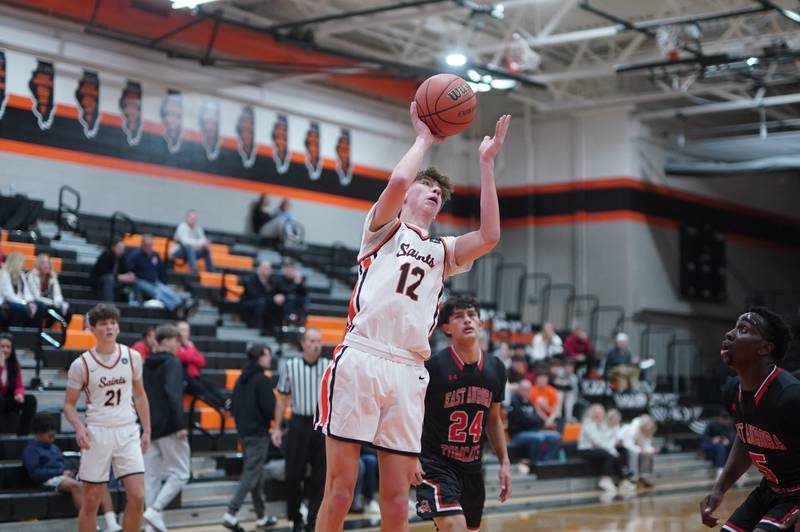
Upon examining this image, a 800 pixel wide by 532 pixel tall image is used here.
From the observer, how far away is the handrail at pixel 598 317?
69.7 feet

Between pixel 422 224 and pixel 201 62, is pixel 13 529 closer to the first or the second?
pixel 422 224

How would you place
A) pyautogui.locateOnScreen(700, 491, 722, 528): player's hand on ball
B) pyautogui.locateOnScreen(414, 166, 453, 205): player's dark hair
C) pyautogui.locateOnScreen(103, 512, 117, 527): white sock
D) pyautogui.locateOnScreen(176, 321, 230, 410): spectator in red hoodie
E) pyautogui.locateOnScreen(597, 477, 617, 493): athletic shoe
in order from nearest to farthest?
1. pyautogui.locateOnScreen(414, 166, 453, 205): player's dark hair
2. pyautogui.locateOnScreen(700, 491, 722, 528): player's hand on ball
3. pyautogui.locateOnScreen(103, 512, 117, 527): white sock
4. pyautogui.locateOnScreen(176, 321, 230, 410): spectator in red hoodie
5. pyautogui.locateOnScreen(597, 477, 617, 493): athletic shoe

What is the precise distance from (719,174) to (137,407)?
14.7 meters

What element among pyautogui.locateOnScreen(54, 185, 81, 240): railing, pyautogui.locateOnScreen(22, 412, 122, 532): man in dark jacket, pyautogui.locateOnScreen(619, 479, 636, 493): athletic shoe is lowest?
pyautogui.locateOnScreen(619, 479, 636, 493): athletic shoe

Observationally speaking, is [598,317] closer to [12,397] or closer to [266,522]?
[266,522]

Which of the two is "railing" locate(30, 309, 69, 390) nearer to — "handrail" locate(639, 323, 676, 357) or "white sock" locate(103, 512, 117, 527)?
"white sock" locate(103, 512, 117, 527)

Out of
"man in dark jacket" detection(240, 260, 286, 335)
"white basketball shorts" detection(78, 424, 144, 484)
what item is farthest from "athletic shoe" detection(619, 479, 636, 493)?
"white basketball shorts" detection(78, 424, 144, 484)

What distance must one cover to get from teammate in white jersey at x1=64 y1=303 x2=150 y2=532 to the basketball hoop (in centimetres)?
972

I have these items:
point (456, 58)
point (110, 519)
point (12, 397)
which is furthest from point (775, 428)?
point (456, 58)

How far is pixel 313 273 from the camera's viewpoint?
18.5m

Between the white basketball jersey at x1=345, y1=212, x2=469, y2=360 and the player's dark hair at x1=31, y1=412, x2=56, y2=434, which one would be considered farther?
the player's dark hair at x1=31, y1=412, x2=56, y2=434

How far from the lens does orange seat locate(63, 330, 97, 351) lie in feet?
38.7

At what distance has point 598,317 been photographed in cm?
2200

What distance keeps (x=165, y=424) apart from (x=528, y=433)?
20.1 feet
